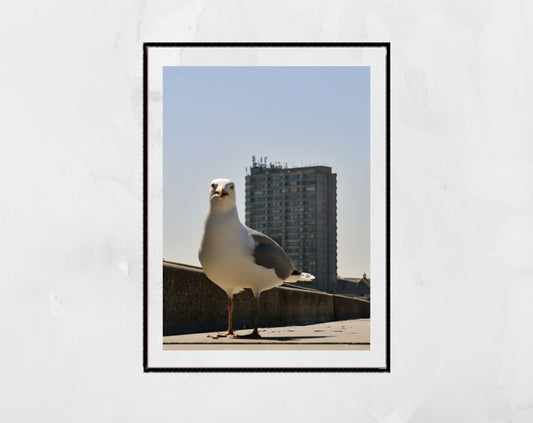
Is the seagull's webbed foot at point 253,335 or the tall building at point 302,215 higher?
the tall building at point 302,215

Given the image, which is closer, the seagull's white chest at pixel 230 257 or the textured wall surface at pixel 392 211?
the textured wall surface at pixel 392 211

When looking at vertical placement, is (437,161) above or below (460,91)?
below

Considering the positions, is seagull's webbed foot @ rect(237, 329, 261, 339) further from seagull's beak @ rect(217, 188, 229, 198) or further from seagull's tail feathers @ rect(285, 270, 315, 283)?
seagull's beak @ rect(217, 188, 229, 198)

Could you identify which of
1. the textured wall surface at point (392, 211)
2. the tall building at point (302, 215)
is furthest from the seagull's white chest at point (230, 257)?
the textured wall surface at point (392, 211)

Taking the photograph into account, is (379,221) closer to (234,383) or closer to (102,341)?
(234,383)

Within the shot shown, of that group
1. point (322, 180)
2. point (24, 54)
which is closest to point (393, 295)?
point (322, 180)

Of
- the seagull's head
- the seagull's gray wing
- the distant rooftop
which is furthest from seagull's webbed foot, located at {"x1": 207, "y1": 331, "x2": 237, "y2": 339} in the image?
the distant rooftop

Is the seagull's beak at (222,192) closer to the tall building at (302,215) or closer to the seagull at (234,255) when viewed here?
the seagull at (234,255)
